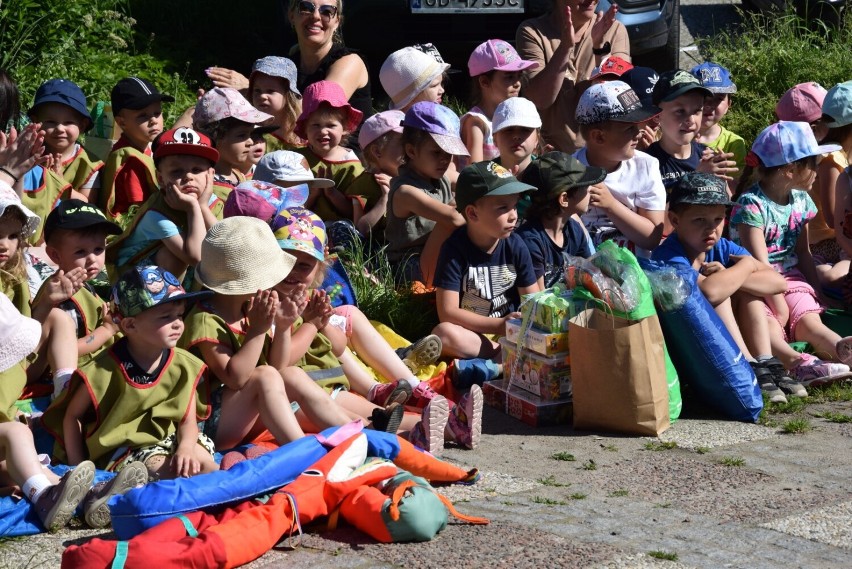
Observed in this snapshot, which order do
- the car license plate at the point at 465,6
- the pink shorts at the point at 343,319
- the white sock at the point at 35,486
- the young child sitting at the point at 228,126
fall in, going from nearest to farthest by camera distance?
the white sock at the point at 35,486, the pink shorts at the point at 343,319, the young child sitting at the point at 228,126, the car license plate at the point at 465,6

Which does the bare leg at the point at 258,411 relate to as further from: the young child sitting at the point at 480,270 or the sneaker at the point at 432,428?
the young child sitting at the point at 480,270

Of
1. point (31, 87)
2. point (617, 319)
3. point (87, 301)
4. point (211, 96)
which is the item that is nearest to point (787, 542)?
point (617, 319)

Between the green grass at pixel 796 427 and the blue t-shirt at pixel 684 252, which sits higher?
the blue t-shirt at pixel 684 252

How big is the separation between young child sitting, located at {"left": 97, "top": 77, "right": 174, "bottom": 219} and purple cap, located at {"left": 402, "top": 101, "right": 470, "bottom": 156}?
55.1 inches

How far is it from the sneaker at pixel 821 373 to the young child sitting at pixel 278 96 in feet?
10.4

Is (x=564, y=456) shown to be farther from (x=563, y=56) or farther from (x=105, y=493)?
(x=563, y=56)

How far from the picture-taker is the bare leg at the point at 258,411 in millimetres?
4602

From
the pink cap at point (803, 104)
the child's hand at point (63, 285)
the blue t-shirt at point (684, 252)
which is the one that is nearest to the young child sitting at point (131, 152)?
the child's hand at point (63, 285)

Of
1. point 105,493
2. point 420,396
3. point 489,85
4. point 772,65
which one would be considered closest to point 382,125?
point 489,85

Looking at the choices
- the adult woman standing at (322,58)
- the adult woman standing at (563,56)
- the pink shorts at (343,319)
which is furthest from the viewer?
the adult woman standing at (563,56)

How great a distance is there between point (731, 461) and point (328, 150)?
10.5 ft

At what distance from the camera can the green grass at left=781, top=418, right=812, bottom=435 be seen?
540 centimetres

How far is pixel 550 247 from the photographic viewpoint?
6344 millimetres

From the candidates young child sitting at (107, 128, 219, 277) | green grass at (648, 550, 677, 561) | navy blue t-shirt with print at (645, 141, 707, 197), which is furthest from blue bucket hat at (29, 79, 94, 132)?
green grass at (648, 550, 677, 561)
